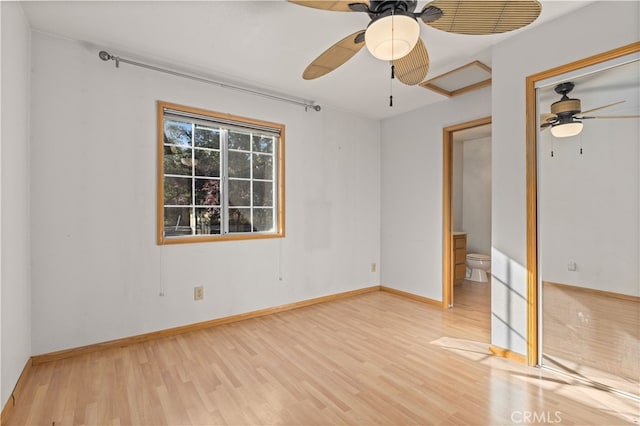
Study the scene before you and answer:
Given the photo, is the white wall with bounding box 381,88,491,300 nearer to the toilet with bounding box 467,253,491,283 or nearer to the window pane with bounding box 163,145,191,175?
the toilet with bounding box 467,253,491,283

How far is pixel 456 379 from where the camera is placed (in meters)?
2.21

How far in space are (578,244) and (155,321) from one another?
11.8 ft

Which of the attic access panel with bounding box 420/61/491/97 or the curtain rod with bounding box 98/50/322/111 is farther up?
the attic access panel with bounding box 420/61/491/97

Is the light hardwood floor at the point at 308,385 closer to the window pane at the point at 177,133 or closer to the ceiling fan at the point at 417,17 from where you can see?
the window pane at the point at 177,133

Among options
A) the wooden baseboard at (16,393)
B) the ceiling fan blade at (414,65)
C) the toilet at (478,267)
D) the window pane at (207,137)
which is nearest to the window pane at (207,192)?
the window pane at (207,137)

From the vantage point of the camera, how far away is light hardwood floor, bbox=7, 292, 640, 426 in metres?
1.82

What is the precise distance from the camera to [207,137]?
331 centimetres

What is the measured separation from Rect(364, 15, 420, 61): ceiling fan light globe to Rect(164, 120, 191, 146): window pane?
225cm

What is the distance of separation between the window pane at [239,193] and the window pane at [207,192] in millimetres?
152

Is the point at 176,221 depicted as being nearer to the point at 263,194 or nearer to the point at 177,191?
the point at 177,191

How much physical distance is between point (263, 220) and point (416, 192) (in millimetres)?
2121

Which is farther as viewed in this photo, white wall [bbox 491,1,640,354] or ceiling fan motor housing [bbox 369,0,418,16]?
white wall [bbox 491,1,640,354]

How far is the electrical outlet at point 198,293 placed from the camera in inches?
124

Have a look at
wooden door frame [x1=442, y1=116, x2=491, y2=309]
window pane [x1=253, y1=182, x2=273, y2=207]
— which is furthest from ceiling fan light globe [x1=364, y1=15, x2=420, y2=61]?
wooden door frame [x1=442, y1=116, x2=491, y2=309]
